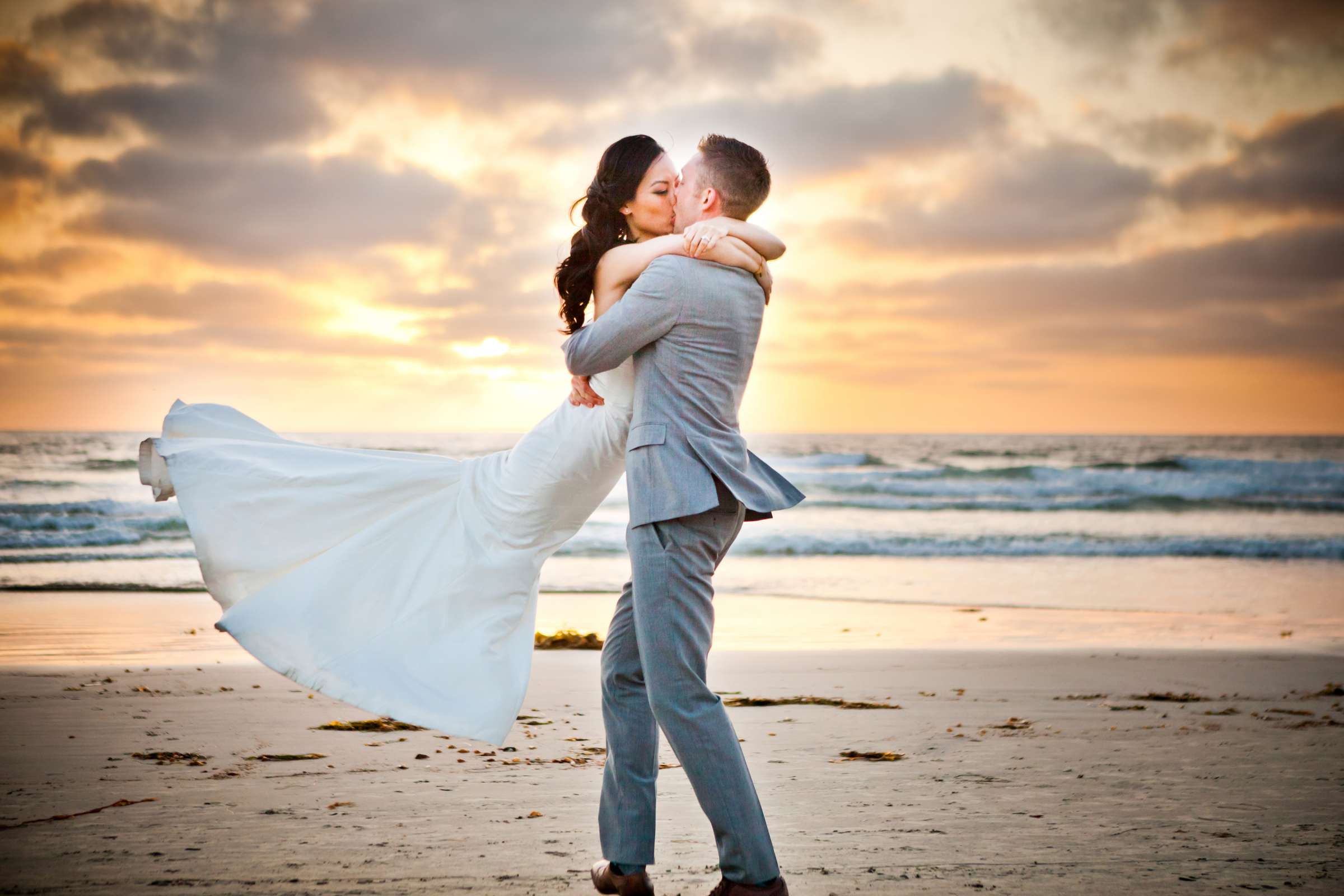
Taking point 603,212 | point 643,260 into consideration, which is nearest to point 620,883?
point 643,260

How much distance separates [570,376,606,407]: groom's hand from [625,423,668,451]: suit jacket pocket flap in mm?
404

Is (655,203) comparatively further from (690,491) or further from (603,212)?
(690,491)

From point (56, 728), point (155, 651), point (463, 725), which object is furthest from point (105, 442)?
point (463, 725)

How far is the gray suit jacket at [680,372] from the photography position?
9.05ft

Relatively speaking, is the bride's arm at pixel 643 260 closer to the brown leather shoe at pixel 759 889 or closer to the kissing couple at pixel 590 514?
the kissing couple at pixel 590 514

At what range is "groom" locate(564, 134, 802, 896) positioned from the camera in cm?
277

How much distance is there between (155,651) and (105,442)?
3226cm

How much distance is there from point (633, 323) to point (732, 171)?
0.59m

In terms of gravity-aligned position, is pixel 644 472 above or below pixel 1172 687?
above

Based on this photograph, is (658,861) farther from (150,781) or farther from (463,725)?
(150,781)

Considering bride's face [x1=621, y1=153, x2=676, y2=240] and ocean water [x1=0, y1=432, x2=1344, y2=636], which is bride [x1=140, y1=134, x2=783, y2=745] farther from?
ocean water [x1=0, y1=432, x2=1344, y2=636]

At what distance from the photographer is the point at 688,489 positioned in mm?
2768

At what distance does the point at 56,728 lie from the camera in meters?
5.14

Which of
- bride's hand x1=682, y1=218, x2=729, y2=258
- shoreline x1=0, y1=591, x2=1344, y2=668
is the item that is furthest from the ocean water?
bride's hand x1=682, y1=218, x2=729, y2=258
